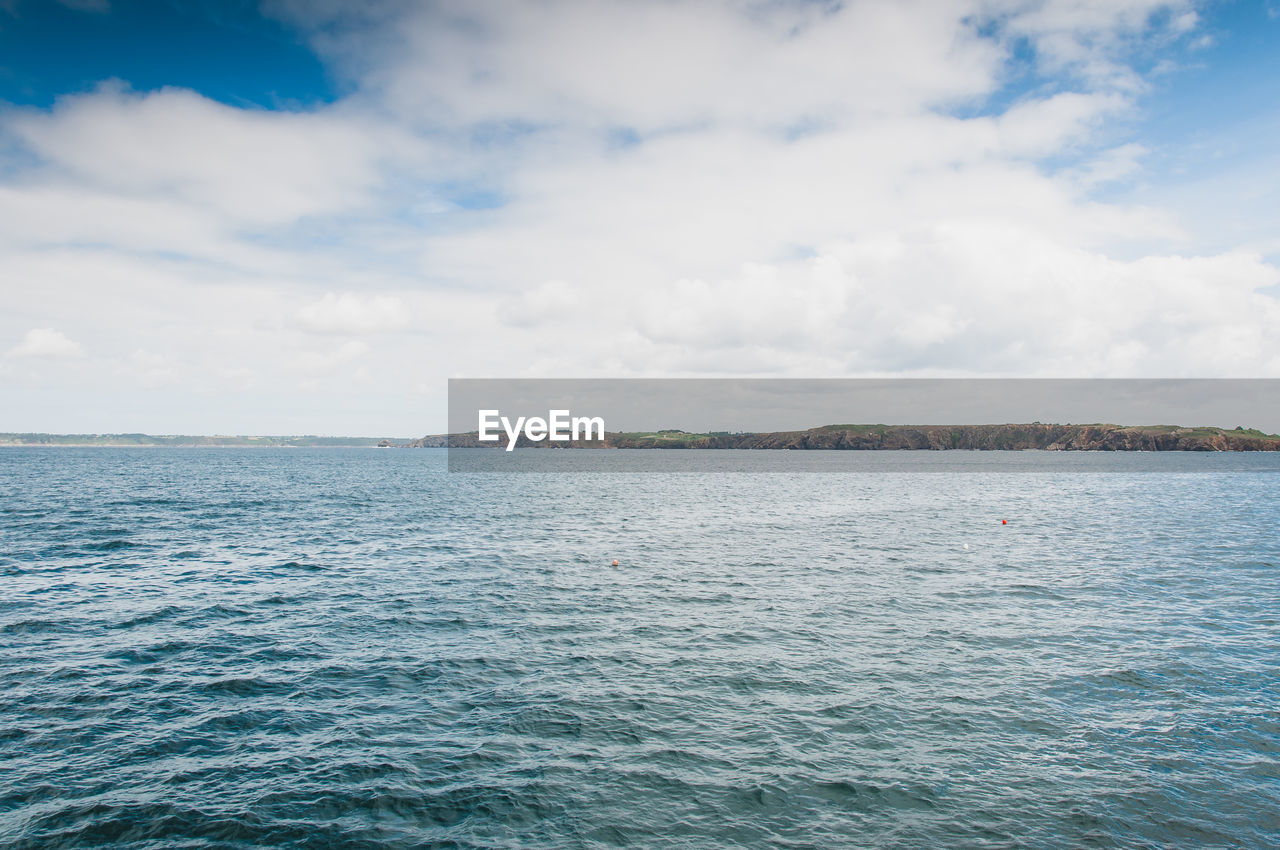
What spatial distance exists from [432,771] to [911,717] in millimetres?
15478

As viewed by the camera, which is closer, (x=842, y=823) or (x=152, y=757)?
(x=842, y=823)

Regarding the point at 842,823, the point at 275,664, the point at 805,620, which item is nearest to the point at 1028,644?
the point at 805,620

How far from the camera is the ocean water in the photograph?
1719 cm

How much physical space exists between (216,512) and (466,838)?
77433mm

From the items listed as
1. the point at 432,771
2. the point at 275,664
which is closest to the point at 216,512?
the point at 275,664

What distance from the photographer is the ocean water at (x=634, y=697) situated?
677 inches

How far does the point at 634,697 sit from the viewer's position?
2456cm

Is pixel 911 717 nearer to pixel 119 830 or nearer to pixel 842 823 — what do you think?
pixel 842 823

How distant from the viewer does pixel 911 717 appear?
22875mm

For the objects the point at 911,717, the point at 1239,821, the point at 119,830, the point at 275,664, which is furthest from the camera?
the point at 275,664

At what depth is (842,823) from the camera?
55.8ft

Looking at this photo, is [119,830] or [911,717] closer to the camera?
[119,830]

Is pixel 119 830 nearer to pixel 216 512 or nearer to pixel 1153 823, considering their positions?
pixel 1153 823

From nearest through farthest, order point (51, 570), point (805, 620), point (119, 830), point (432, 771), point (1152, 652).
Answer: point (119, 830), point (432, 771), point (1152, 652), point (805, 620), point (51, 570)
